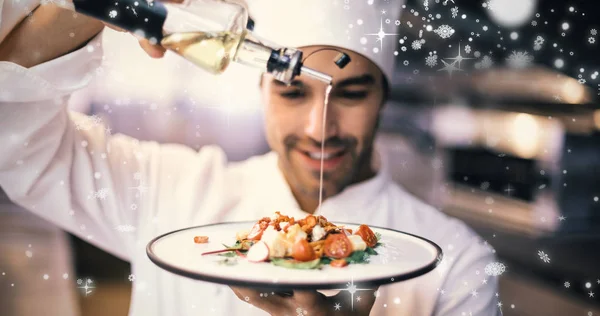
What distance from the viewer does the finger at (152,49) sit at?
210 cm

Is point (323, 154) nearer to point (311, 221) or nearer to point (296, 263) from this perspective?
point (311, 221)

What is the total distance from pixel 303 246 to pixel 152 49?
1.07 metres

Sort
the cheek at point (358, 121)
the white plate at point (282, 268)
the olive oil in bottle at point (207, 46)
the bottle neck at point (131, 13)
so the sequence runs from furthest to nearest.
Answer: the cheek at point (358, 121) < the olive oil in bottle at point (207, 46) < the bottle neck at point (131, 13) < the white plate at point (282, 268)

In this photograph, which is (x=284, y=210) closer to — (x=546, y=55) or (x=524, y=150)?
(x=524, y=150)

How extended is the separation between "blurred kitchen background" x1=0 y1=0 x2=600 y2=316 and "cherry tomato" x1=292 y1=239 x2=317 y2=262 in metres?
0.89

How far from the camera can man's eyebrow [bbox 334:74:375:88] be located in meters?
2.39

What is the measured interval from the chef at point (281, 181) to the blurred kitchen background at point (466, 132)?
7cm

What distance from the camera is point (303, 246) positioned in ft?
5.32

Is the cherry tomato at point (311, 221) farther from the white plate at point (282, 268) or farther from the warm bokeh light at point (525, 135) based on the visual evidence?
the warm bokeh light at point (525, 135)

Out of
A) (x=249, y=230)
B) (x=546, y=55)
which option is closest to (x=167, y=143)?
(x=249, y=230)

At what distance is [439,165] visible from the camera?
2516mm

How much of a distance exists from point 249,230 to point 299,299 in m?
0.29
